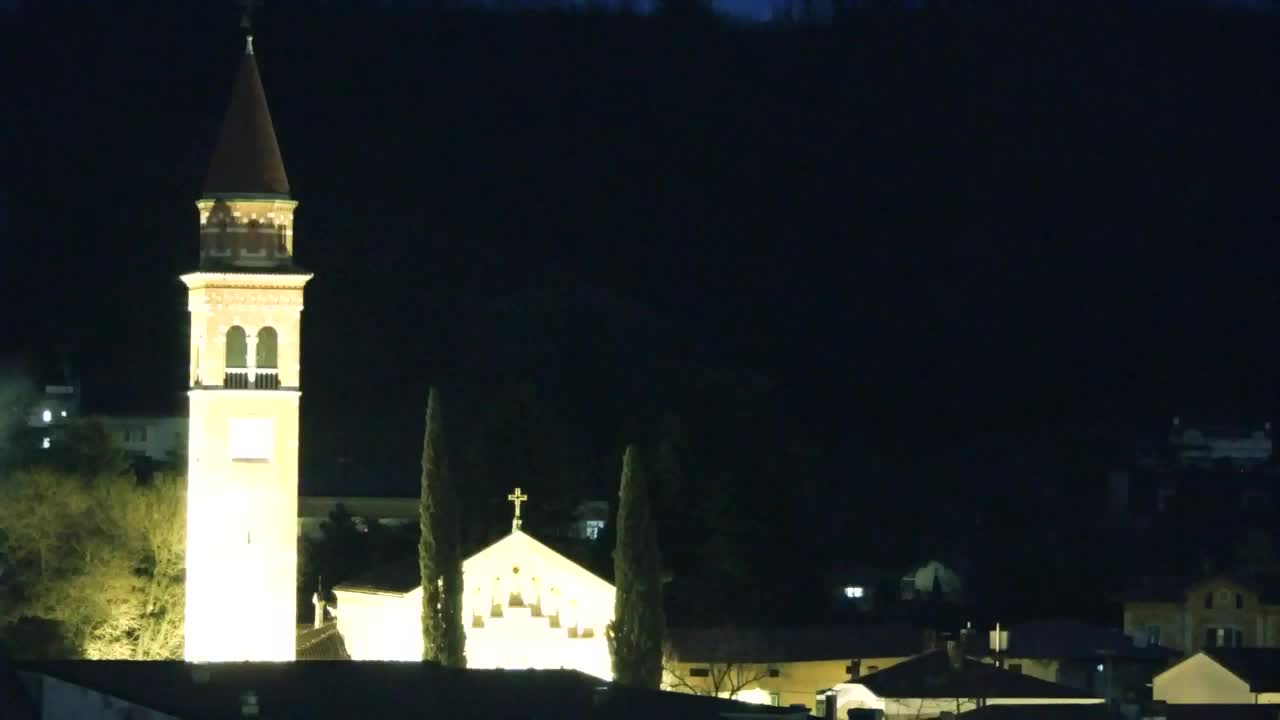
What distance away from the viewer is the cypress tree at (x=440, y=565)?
65438 millimetres

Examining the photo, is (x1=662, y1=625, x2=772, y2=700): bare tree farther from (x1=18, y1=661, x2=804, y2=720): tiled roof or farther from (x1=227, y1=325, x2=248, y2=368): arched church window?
(x1=18, y1=661, x2=804, y2=720): tiled roof

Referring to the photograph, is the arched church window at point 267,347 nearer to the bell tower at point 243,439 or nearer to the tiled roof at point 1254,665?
the bell tower at point 243,439

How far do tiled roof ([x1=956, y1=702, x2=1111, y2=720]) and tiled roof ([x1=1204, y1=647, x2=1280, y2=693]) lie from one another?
10006 mm

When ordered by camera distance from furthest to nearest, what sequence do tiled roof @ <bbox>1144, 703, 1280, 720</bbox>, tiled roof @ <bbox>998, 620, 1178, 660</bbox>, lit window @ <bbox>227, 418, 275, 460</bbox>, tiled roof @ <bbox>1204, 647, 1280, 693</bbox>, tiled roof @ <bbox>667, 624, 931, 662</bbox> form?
tiled roof @ <bbox>998, 620, 1178, 660</bbox> → tiled roof @ <bbox>667, 624, 931, 662</bbox> → tiled roof @ <bbox>1204, 647, 1280, 693</bbox> → lit window @ <bbox>227, 418, 275, 460</bbox> → tiled roof @ <bbox>1144, 703, 1280, 720</bbox>

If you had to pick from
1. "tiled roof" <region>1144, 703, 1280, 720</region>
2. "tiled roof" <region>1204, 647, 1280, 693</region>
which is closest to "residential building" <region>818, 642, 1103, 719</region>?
"tiled roof" <region>1144, 703, 1280, 720</region>

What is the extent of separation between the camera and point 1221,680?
7112cm

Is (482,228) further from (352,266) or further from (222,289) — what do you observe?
(222,289)

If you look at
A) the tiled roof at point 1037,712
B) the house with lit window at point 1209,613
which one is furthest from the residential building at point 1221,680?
the house with lit window at point 1209,613

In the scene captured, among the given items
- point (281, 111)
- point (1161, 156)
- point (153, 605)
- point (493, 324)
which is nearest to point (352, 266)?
point (493, 324)

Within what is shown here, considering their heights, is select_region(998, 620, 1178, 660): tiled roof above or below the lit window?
below

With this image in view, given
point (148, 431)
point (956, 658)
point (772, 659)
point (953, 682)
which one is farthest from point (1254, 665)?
point (148, 431)

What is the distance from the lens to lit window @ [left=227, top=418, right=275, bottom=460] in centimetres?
6619

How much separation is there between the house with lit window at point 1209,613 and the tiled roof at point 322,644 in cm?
2785

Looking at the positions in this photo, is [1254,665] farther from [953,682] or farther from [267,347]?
[267,347]
